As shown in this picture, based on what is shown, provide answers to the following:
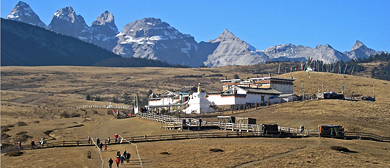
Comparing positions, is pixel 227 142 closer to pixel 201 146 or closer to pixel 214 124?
pixel 201 146

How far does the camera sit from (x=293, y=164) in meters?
41.8

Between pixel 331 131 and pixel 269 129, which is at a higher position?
pixel 269 129

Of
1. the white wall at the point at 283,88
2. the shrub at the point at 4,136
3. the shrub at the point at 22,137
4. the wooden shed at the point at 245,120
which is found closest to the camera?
the wooden shed at the point at 245,120

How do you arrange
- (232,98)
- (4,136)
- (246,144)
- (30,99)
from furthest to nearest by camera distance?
1. (30,99)
2. (232,98)
3. (4,136)
4. (246,144)

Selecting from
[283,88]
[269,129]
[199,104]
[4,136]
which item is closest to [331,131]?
[269,129]

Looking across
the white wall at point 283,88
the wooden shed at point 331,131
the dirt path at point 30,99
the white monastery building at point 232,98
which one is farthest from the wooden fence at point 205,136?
the dirt path at point 30,99

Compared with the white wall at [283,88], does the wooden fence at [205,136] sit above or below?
below

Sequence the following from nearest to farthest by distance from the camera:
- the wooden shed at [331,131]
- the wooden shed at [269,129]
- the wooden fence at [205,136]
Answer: the wooden fence at [205,136] → the wooden shed at [331,131] → the wooden shed at [269,129]

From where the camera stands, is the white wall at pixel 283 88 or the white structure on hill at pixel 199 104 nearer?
the white structure on hill at pixel 199 104

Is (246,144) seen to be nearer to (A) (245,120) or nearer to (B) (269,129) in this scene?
(B) (269,129)

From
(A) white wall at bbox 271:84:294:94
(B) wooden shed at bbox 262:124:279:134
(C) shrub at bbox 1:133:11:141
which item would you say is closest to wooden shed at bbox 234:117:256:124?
(B) wooden shed at bbox 262:124:279:134

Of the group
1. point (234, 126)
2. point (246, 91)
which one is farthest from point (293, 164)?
point (246, 91)

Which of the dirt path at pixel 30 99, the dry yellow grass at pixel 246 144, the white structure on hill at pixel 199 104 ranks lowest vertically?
the dry yellow grass at pixel 246 144

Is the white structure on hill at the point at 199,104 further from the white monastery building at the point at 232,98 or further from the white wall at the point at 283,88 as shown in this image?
the white wall at the point at 283,88
